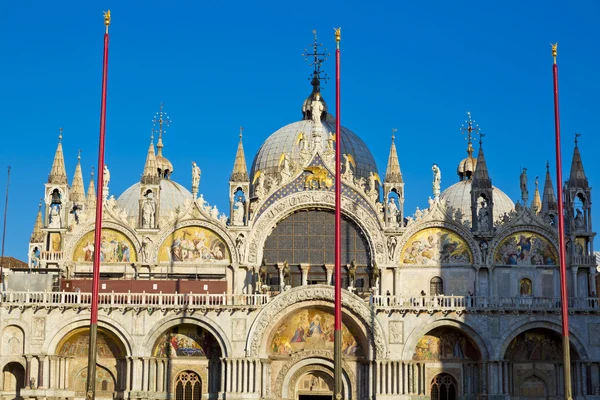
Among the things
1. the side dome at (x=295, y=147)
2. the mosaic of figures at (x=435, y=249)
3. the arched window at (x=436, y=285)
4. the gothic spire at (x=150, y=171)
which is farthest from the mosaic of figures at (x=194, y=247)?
the arched window at (x=436, y=285)

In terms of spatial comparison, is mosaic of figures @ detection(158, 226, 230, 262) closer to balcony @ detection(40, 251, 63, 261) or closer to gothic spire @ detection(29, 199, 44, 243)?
balcony @ detection(40, 251, 63, 261)

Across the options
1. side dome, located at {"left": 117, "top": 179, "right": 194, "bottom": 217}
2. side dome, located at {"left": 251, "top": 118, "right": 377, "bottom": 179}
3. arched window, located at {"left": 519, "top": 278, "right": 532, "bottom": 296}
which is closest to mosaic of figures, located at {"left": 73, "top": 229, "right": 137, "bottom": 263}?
side dome, located at {"left": 251, "top": 118, "right": 377, "bottom": 179}

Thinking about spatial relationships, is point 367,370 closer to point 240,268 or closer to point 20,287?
point 240,268

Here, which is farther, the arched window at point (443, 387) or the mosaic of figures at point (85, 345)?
the arched window at point (443, 387)

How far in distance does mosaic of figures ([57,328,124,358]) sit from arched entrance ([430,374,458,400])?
53.8 ft

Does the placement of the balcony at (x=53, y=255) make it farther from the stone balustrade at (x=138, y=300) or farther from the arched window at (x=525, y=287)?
the arched window at (x=525, y=287)

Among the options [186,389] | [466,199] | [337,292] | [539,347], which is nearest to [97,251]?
[337,292]

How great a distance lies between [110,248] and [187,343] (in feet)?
23.8

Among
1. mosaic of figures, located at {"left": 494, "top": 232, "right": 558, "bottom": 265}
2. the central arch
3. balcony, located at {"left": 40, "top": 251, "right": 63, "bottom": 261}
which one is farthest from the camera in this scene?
balcony, located at {"left": 40, "top": 251, "right": 63, "bottom": 261}

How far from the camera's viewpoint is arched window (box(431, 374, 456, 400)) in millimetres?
58312

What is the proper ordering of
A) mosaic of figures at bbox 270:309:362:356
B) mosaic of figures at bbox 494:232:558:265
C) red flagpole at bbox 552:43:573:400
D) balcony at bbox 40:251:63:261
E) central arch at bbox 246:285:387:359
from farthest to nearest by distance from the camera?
balcony at bbox 40:251:63:261
mosaic of figures at bbox 494:232:558:265
mosaic of figures at bbox 270:309:362:356
central arch at bbox 246:285:387:359
red flagpole at bbox 552:43:573:400

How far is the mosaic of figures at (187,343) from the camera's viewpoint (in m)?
58.0

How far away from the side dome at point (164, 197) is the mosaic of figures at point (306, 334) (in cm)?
2077

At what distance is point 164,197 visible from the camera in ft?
255
